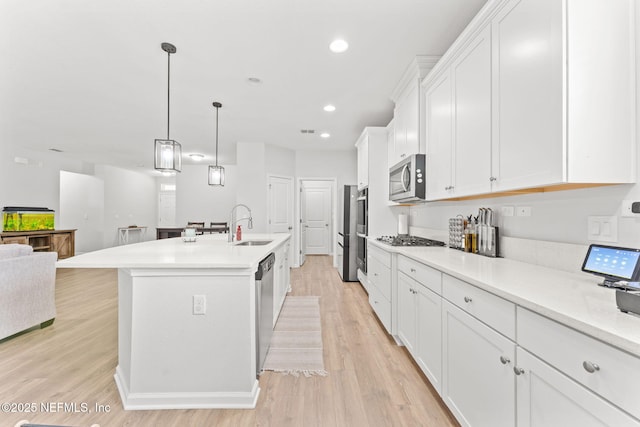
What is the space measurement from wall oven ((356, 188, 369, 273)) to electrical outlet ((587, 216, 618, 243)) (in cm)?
273

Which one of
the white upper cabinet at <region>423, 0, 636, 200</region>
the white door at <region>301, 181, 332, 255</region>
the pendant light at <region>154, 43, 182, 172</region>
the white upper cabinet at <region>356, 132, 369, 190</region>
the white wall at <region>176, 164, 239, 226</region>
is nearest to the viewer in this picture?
the white upper cabinet at <region>423, 0, 636, 200</region>

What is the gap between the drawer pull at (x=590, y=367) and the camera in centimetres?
75

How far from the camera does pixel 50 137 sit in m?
5.39

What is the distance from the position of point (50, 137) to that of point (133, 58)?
4389 millimetres

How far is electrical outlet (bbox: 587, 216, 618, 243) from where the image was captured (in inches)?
49.1

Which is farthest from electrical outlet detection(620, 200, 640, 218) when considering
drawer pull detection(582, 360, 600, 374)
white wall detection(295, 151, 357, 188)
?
white wall detection(295, 151, 357, 188)

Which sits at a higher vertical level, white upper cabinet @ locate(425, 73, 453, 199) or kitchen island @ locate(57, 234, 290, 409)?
white upper cabinet @ locate(425, 73, 453, 199)

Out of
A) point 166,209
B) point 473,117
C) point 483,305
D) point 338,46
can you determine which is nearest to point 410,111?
point 338,46

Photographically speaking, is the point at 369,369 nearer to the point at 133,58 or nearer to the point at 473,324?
the point at 473,324

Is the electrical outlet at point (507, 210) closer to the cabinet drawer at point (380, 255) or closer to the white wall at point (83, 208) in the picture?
the cabinet drawer at point (380, 255)

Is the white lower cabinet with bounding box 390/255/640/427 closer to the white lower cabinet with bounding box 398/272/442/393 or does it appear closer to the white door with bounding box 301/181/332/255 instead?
the white lower cabinet with bounding box 398/272/442/393

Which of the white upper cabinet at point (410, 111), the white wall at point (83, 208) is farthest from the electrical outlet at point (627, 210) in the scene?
the white wall at point (83, 208)

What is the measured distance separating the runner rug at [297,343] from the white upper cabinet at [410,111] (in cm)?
207

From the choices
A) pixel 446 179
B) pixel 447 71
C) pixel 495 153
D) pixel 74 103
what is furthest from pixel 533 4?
pixel 74 103
